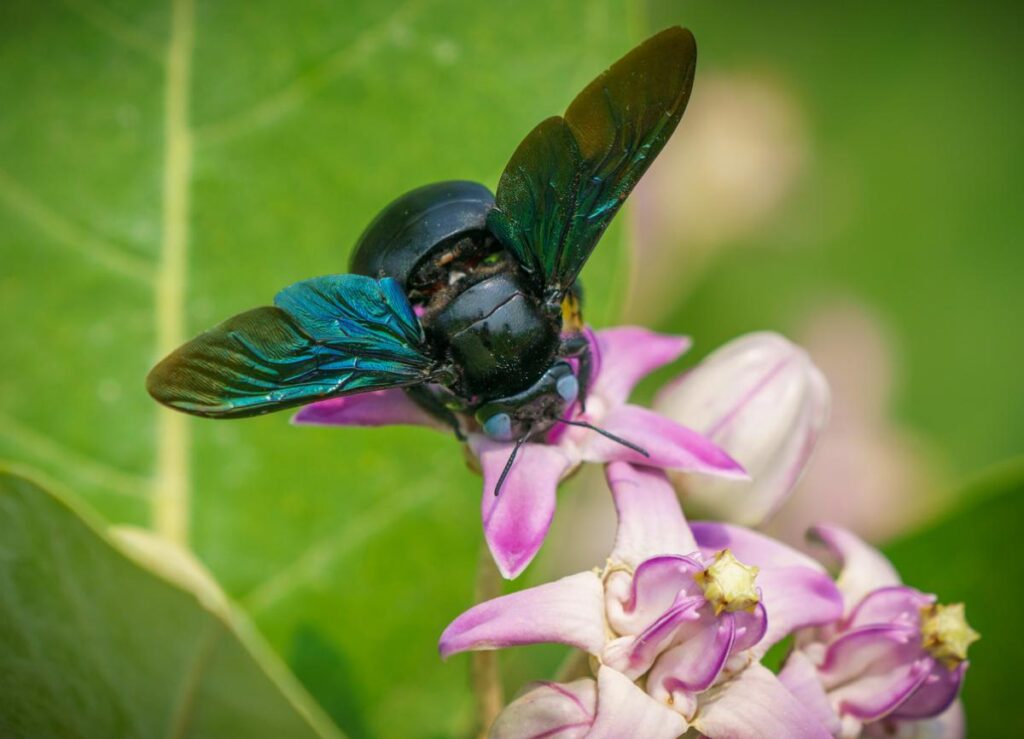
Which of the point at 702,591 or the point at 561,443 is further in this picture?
the point at 561,443

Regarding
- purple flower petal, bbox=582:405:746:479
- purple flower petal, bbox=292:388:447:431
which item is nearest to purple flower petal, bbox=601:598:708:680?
purple flower petal, bbox=582:405:746:479

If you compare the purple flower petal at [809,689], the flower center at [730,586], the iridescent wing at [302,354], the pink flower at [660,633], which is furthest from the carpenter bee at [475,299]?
the purple flower petal at [809,689]

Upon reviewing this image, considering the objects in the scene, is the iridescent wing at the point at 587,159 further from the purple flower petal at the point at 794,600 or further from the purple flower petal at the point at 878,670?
the purple flower petal at the point at 878,670

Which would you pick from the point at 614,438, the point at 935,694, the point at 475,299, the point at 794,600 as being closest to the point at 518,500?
the point at 614,438

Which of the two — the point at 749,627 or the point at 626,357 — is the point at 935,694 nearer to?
the point at 749,627

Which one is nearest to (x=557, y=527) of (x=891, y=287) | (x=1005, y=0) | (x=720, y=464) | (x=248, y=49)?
(x=720, y=464)

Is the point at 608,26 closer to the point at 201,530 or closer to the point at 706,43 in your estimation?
the point at 201,530

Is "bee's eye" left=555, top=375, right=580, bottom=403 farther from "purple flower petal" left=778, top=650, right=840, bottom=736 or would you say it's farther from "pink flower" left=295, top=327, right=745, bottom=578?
"purple flower petal" left=778, top=650, right=840, bottom=736
